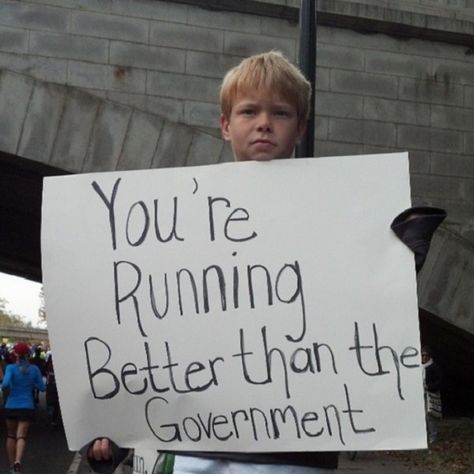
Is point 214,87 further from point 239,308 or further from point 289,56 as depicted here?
point 239,308

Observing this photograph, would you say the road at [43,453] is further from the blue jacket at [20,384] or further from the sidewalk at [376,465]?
the sidewalk at [376,465]

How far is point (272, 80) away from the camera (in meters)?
2.78

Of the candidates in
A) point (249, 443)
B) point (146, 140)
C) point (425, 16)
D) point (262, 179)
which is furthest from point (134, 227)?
point (425, 16)

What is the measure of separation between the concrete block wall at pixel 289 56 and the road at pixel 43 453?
Answer: 3.94 meters

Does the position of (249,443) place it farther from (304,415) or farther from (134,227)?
(134,227)

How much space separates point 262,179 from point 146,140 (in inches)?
378

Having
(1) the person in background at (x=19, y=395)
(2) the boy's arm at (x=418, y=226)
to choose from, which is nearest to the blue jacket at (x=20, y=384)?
(1) the person in background at (x=19, y=395)

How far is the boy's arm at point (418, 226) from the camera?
2.67 meters

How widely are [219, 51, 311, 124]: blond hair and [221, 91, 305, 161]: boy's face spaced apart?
0.06 feet

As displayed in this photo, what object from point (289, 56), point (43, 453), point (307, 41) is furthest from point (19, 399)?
point (307, 41)

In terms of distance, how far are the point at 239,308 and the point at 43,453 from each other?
13003 mm

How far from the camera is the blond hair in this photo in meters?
2.78

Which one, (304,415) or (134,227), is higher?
(134,227)

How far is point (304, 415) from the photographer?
2.74m
